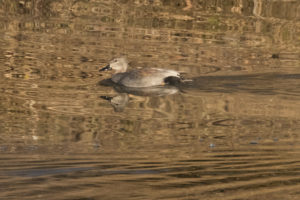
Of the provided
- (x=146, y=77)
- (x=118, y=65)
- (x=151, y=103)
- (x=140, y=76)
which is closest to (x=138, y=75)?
(x=140, y=76)

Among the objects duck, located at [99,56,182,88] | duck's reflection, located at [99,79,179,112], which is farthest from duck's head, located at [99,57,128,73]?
duck's reflection, located at [99,79,179,112]

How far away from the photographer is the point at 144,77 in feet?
38.1

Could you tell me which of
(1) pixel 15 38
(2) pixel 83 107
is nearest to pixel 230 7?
(1) pixel 15 38

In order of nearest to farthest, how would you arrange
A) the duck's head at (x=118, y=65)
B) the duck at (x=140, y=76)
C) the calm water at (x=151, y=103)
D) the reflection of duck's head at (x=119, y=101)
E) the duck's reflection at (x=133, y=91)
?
the calm water at (x=151, y=103), the reflection of duck's head at (x=119, y=101), the duck's reflection at (x=133, y=91), the duck at (x=140, y=76), the duck's head at (x=118, y=65)

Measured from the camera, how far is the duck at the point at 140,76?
37.8ft

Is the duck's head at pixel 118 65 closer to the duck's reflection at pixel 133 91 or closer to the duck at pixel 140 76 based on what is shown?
the duck at pixel 140 76

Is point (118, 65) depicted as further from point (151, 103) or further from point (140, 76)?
point (151, 103)

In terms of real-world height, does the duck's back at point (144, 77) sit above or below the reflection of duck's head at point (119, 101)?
above

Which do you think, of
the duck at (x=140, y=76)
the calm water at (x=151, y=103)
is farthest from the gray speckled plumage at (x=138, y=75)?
the calm water at (x=151, y=103)

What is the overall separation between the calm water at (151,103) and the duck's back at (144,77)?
1.43ft

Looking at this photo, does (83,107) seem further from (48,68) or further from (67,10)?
(67,10)

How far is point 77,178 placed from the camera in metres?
5.20

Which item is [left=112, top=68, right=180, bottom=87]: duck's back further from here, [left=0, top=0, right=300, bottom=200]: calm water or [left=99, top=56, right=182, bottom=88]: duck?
[left=0, top=0, right=300, bottom=200]: calm water

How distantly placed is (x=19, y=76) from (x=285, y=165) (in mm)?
6508
